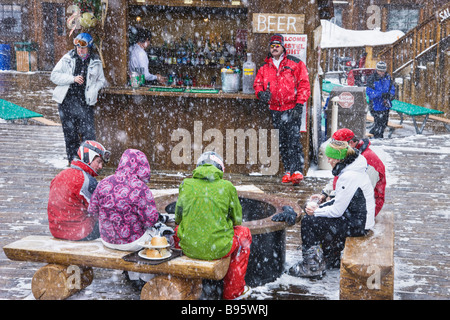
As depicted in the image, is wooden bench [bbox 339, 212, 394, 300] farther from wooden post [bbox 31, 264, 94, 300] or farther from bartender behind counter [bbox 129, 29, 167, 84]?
bartender behind counter [bbox 129, 29, 167, 84]

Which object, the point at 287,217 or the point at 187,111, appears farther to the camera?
the point at 187,111

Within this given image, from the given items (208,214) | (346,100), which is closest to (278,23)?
(346,100)

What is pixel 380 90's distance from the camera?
1245 centimetres

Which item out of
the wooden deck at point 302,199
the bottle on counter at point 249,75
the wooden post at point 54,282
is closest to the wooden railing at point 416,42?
the wooden deck at point 302,199

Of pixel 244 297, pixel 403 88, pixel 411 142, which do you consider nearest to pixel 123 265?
pixel 244 297

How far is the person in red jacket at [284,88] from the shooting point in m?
7.95

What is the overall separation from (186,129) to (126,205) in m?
4.59

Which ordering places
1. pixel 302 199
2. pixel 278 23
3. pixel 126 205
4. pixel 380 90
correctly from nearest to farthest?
1. pixel 126 205
2. pixel 302 199
3. pixel 278 23
4. pixel 380 90

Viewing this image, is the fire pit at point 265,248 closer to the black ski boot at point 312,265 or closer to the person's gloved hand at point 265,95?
the black ski boot at point 312,265

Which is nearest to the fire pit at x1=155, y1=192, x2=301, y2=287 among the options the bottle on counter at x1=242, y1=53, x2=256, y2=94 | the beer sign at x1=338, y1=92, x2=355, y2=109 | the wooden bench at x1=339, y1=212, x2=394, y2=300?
the wooden bench at x1=339, y1=212, x2=394, y2=300

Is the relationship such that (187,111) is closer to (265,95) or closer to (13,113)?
(265,95)

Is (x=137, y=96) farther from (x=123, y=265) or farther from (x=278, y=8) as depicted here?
(x=123, y=265)

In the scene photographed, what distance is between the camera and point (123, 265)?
4188 millimetres

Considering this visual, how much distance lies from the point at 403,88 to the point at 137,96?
1185 cm
